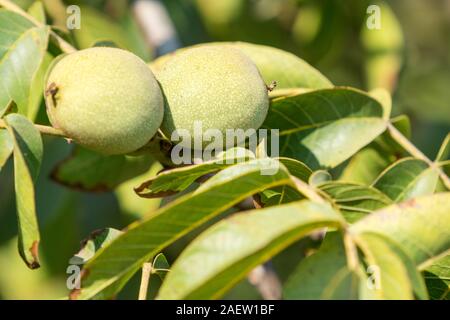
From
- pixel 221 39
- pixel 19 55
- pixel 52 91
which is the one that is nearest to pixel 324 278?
pixel 52 91

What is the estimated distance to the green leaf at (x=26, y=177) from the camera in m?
1.18

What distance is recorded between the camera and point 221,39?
281cm

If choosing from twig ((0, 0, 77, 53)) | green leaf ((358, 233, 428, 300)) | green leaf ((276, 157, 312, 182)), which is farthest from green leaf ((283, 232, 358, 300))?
twig ((0, 0, 77, 53))

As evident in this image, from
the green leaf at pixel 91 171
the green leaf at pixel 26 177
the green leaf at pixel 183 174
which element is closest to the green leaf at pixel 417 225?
the green leaf at pixel 183 174

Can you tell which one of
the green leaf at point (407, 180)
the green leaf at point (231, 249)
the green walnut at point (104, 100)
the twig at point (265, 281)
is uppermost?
the green walnut at point (104, 100)

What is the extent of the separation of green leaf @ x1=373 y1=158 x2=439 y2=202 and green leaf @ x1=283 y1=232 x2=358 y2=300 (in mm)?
444

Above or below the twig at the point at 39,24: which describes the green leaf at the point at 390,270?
below

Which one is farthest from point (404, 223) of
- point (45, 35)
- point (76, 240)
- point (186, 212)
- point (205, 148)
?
point (76, 240)

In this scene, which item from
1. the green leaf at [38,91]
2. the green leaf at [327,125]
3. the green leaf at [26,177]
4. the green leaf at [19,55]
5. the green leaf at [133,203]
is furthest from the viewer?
the green leaf at [133,203]

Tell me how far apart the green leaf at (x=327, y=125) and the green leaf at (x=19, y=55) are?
53 cm

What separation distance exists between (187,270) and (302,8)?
78.9 inches

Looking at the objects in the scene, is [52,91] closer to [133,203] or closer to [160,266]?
[160,266]

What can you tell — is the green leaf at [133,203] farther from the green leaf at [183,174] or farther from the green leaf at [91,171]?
the green leaf at [183,174]

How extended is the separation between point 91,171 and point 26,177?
2.31 ft
